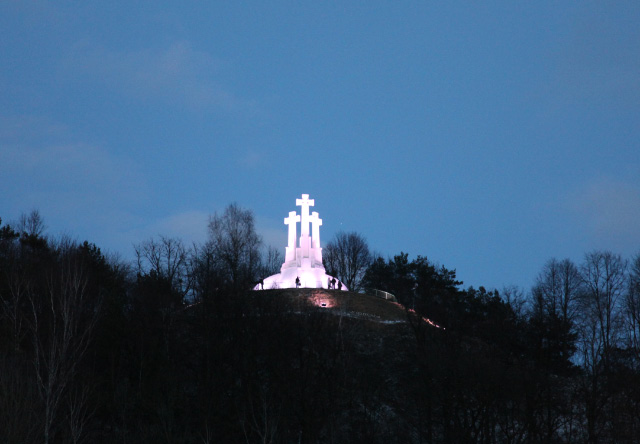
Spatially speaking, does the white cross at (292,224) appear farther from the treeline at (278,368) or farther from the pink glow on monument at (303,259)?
the treeline at (278,368)

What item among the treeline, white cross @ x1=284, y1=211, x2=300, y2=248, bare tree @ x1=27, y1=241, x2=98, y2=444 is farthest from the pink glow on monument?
bare tree @ x1=27, y1=241, x2=98, y2=444

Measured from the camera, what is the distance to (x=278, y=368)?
3584 cm

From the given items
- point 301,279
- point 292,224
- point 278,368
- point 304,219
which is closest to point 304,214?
point 304,219

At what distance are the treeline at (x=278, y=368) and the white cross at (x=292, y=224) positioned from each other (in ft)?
37.3

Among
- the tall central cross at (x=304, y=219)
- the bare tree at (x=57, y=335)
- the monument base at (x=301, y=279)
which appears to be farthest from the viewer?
the tall central cross at (x=304, y=219)

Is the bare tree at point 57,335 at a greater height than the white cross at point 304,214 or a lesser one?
lesser

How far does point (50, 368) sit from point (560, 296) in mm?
29973

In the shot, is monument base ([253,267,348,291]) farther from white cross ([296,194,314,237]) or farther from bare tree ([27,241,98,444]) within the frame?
bare tree ([27,241,98,444])

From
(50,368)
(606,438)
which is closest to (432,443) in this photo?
(606,438)

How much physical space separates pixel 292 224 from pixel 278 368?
25.7 meters

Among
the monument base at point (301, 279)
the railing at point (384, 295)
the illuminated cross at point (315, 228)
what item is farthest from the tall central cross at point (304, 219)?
the railing at point (384, 295)

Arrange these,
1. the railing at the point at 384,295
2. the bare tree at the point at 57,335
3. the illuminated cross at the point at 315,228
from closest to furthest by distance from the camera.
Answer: the bare tree at the point at 57,335 < the railing at the point at 384,295 < the illuminated cross at the point at 315,228

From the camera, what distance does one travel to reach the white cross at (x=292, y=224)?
198 feet

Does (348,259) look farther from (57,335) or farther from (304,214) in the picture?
(57,335)
